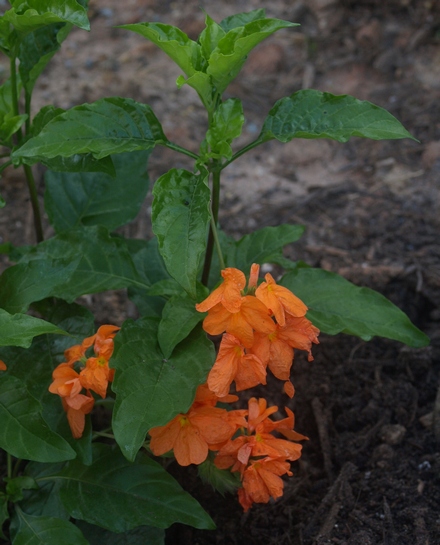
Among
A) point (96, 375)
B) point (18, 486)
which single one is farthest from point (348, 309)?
point (18, 486)

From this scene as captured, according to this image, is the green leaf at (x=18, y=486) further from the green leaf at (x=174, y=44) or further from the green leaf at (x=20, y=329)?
the green leaf at (x=174, y=44)

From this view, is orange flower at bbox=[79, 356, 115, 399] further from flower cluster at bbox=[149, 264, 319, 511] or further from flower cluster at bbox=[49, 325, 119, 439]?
flower cluster at bbox=[149, 264, 319, 511]

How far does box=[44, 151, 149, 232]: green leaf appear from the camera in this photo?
8.28ft

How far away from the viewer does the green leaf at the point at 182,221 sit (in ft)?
5.52

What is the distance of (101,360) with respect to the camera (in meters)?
1.84

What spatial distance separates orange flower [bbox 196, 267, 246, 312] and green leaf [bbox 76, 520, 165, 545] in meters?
0.73

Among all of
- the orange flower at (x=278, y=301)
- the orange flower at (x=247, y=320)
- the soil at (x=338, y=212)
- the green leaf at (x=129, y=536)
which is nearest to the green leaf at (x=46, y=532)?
the green leaf at (x=129, y=536)

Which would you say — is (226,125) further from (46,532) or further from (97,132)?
(46,532)

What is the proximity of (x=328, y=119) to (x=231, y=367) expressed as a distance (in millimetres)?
736

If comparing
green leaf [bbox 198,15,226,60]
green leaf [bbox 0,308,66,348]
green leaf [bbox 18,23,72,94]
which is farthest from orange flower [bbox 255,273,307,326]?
green leaf [bbox 18,23,72,94]

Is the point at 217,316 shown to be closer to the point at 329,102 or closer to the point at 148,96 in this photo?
the point at 329,102

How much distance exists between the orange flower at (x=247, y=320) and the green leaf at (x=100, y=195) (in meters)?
0.93

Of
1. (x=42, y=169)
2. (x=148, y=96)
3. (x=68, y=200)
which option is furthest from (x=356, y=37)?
(x=68, y=200)

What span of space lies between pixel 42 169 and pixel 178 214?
6.41 ft
